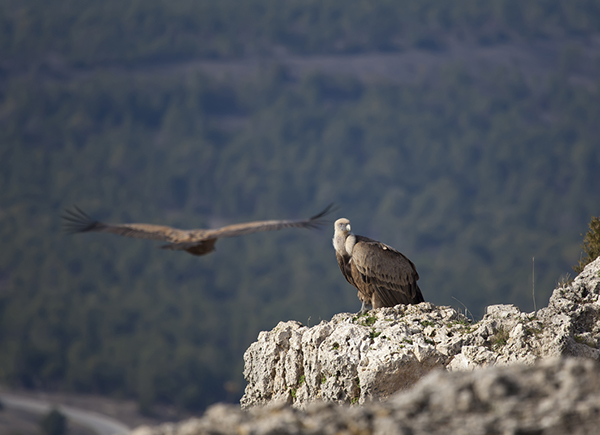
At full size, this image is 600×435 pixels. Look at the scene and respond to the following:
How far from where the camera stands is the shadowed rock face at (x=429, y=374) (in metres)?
5.53

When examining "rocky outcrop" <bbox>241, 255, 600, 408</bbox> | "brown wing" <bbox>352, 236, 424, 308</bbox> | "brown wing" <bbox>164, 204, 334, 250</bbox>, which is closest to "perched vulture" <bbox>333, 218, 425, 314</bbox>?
"brown wing" <bbox>352, 236, 424, 308</bbox>

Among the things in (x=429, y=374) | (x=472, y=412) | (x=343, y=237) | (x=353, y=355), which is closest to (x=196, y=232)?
(x=343, y=237)

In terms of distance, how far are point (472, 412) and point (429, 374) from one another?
123 inches

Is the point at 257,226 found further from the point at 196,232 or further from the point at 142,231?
the point at 142,231

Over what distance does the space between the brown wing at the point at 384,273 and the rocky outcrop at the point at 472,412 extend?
725cm

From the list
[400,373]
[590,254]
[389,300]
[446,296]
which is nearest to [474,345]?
[400,373]

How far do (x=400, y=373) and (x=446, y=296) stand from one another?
549ft

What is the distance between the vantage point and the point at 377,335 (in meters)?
11.4

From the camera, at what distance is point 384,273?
521 inches

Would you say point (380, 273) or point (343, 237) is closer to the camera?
point (380, 273)

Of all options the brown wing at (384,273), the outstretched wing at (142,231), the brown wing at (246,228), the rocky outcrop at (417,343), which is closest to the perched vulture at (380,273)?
the brown wing at (384,273)

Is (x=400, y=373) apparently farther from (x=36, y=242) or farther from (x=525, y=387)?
(x=36, y=242)

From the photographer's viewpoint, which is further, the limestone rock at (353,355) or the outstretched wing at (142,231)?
the outstretched wing at (142,231)

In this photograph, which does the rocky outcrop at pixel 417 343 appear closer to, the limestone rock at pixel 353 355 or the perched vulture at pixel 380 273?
the limestone rock at pixel 353 355
